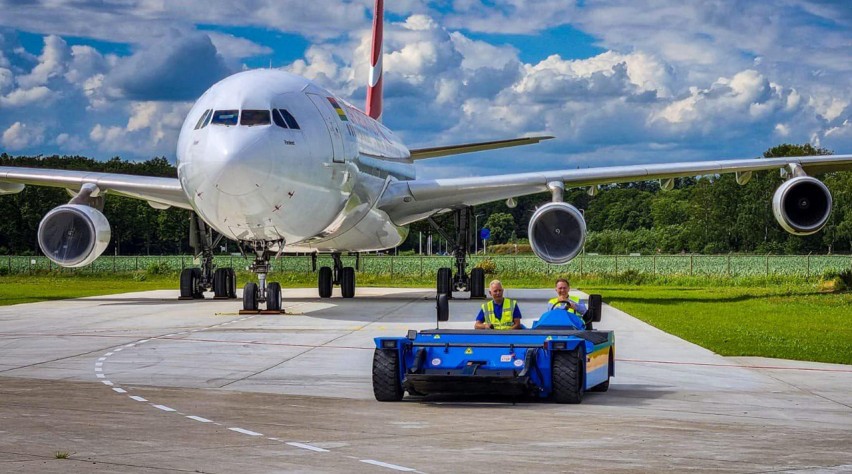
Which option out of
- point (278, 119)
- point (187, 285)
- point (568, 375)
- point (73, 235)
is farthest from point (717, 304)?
point (568, 375)

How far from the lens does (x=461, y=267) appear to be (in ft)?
99.7

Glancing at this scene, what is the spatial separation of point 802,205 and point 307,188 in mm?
12161

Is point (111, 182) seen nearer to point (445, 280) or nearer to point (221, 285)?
point (221, 285)

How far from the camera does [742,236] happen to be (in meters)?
92.8

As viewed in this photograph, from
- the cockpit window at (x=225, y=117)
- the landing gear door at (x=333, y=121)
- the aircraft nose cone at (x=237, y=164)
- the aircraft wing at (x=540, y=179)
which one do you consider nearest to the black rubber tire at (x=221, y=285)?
the aircraft wing at (x=540, y=179)

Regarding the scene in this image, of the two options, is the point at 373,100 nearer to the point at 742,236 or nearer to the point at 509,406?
the point at 509,406

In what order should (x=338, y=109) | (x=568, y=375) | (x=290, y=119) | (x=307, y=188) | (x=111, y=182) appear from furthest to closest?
(x=111, y=182) → (x=338, y=109) → (x=307, y=188) → (x=290, y=119) → (x=568, y=375)

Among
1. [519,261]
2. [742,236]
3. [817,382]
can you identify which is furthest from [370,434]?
[742,236]

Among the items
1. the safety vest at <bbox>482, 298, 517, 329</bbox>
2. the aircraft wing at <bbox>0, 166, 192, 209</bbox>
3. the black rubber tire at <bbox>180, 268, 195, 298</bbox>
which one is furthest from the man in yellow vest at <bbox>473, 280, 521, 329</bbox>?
the black rubber tire at <bbox>180, 268, 195, 298</bbox>

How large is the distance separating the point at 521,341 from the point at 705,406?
1.74 meters

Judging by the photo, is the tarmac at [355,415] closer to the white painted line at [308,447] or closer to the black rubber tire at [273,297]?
the white painted line at [308,447]

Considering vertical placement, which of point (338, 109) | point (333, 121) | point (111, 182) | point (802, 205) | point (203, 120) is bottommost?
point (802, 205)

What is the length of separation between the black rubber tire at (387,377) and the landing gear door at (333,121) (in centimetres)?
1215

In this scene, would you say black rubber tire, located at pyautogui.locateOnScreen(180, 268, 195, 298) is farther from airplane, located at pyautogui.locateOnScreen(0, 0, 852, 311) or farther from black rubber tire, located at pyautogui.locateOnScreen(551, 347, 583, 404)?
black rubber tire, located at pyautogui.locateOnScreen(551, 347, 583, 404)
